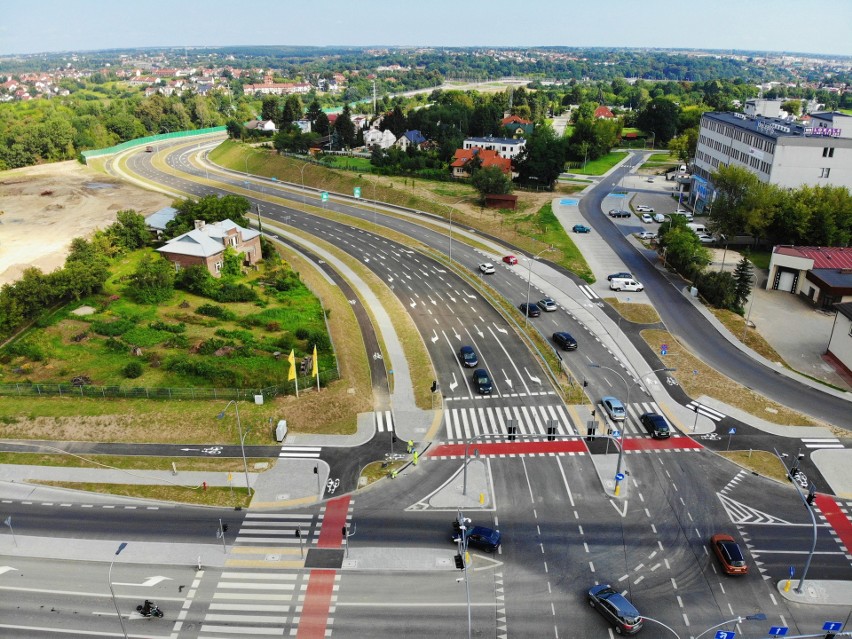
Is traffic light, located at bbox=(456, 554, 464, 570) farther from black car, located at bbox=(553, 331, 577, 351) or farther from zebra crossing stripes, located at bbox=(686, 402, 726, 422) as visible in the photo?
black car, located at bbox=(553, 331, 577, 351)

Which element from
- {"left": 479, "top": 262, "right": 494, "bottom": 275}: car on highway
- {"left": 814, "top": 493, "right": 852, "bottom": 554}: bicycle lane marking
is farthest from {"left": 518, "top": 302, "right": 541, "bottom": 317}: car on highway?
{"left": 814, "top": 493, "right": 852, "bottom": 554}: bicycle lane marking

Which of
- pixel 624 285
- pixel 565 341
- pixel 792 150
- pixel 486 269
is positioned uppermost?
pixel 792 150

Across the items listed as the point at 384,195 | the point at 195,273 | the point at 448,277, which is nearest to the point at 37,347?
the point at 195,273

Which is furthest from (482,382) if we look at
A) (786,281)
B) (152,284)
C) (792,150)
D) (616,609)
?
(792,150)

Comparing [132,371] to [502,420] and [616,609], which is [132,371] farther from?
[616,609]

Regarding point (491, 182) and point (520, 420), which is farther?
point (491, 182)

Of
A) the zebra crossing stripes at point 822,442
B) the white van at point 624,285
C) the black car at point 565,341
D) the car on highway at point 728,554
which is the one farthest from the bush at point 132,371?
the zebra crossing stripes at point 822,442

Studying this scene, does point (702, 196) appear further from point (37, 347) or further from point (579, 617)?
point (37, 347)
